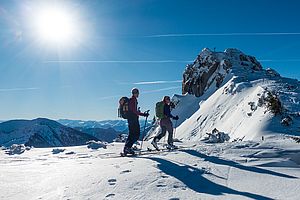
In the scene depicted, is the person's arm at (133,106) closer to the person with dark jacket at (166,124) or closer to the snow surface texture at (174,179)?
the person with dark jacket at (166,124)

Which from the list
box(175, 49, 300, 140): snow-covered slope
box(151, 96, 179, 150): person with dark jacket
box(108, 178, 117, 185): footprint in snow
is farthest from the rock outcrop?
box(108, 178, 117, 185): footprint in snow

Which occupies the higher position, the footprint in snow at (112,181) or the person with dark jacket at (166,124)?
the person with dark jacket at (166,124)

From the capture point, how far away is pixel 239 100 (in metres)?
28.6

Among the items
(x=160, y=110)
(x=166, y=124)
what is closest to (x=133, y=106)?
(x=160, y=110)

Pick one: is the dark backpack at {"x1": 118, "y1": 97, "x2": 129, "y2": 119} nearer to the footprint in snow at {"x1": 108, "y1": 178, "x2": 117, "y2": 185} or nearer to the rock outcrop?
the footprint in snow at {"x1": 108, "y1": 178, "x2": 117, "y2": 185}

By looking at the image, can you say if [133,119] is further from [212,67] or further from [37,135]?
[37,135]

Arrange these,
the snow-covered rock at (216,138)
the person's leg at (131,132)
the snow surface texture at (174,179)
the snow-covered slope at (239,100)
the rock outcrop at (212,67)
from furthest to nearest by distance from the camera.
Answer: the rock outcrop at (212,67) → the snow-covered slope at (239,100) → the snow-covered rock at (216,138) → the person's leg at (131,132) → the snow surface texture at (174,179)

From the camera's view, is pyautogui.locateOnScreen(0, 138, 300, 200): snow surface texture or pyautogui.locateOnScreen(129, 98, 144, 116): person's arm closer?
pyautogui.locateOnScreen(0, 138, 300, 200): snow surface texture

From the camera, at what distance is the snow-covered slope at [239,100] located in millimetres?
17312

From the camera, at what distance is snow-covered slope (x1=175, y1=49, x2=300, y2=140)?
17312mm

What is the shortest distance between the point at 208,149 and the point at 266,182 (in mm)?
4170

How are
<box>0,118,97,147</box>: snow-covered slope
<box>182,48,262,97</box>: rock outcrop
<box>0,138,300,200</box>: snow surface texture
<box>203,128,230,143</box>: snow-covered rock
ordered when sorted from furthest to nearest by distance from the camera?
<box>0,118,97,147</box>: snow-covered slope, <box>182,48,262,97</box>: rock outcrop, <box>203,128,230,143</box>: snow-covered rock, <box>0,138,300,200</box>: snow surface texture

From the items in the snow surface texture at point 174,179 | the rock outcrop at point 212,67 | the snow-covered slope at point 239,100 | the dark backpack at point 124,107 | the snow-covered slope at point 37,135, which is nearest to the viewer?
the snow surface texture at point 174,179

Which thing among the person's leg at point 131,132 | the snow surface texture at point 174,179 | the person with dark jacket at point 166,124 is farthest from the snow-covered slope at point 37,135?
Answer: the snow surface texture at point 174,179
